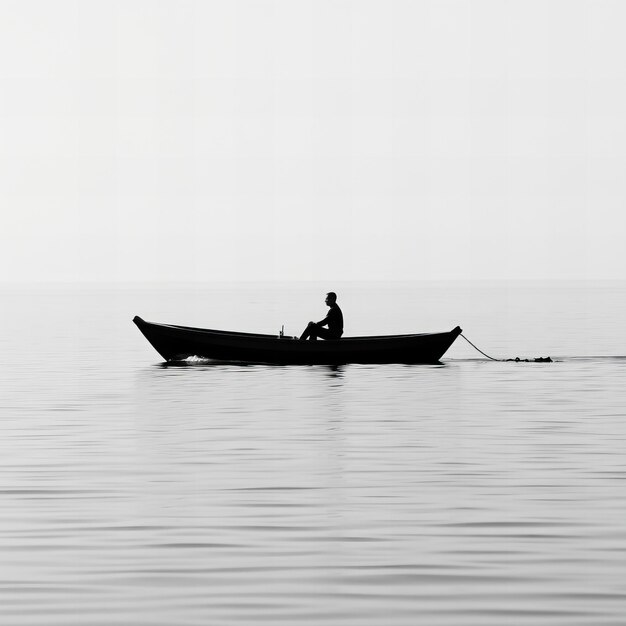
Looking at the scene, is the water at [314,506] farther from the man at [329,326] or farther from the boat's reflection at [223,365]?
the boat's reflection at [223,365]

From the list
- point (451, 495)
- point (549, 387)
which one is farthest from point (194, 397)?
point (451, 495)

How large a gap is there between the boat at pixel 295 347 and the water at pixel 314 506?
6162mm

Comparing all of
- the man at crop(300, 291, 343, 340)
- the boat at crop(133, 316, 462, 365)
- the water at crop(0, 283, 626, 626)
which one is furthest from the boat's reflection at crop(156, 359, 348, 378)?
the water at crop(0, 283, 626, 626)

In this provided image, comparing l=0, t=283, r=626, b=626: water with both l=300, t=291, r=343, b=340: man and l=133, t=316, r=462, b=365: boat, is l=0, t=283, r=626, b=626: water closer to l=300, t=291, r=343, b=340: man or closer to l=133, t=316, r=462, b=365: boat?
l=300, t=291, r=343, b=340: man

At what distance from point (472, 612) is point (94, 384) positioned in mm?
25937

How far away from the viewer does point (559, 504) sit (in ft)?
47.9

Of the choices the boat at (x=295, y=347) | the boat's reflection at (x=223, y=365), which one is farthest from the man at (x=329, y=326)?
the boat's reflection at (x=223, y=365)

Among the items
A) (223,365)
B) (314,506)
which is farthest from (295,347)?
(314,506)

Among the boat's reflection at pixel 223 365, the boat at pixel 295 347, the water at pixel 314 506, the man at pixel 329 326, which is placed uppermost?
the man at pixel 329 326

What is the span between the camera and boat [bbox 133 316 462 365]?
37750 mm

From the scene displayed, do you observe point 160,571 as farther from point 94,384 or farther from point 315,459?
point 94,384

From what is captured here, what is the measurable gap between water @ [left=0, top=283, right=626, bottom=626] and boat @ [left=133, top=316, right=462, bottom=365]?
6162 millimetres

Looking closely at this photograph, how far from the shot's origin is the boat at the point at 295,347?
1486 inches

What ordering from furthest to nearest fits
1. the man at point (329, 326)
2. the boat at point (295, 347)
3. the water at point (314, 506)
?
the boat at point (295, 347), the man at point (329, 326), the water at point (314, 506)
